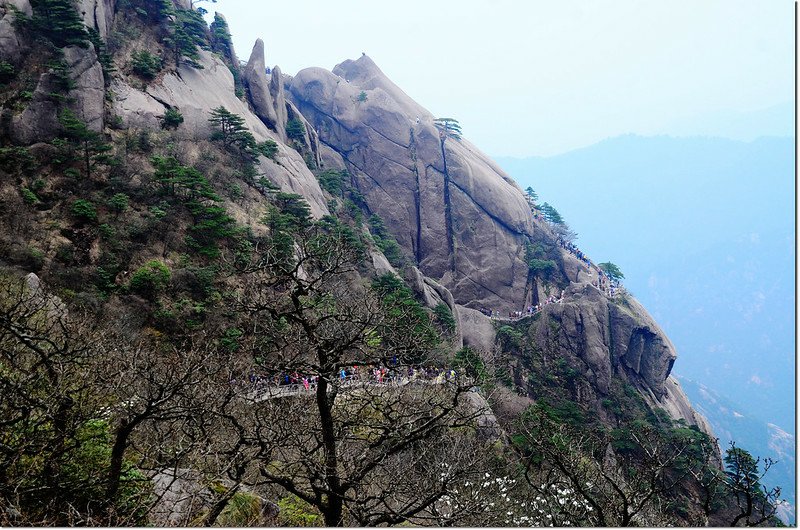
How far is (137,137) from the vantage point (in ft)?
85.8

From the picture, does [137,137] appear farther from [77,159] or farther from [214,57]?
[214,57]

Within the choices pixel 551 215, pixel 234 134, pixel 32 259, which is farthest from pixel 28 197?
pixel 551 215

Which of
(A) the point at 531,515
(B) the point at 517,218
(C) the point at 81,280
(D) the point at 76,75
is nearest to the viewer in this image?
(A) the point at 531,515

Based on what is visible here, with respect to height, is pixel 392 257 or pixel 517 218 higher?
pixel 517 218

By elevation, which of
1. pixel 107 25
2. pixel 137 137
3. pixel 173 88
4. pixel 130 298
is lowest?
→ pixel 130 298

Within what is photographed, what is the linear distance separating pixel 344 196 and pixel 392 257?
937cm

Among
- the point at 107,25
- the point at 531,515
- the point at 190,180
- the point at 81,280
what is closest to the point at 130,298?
the point at 81,280

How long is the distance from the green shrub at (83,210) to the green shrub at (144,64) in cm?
1341

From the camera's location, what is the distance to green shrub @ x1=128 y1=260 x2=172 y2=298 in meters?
19.1

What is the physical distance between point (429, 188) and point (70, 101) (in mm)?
32661

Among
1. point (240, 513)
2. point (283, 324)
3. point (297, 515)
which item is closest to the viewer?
point (240, 513)

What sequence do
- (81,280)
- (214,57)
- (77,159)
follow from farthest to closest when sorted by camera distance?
(214,57)
(77,159)
(81,280)

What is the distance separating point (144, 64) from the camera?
A: 29875mm

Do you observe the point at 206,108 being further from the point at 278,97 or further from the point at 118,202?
the point at 118,202
